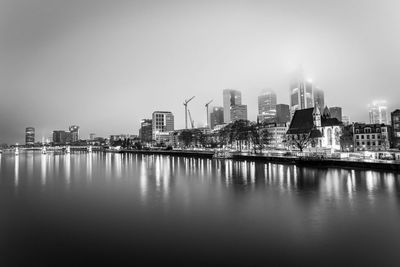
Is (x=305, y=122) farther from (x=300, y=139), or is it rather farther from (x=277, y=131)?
(x=277, y=131)

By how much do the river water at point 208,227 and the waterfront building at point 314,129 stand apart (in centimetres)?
6887

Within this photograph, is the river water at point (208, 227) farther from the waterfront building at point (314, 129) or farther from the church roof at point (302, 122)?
the church roof at point (302, 122)

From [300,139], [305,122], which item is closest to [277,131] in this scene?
[305,122]

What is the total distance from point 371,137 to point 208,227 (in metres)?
81.2

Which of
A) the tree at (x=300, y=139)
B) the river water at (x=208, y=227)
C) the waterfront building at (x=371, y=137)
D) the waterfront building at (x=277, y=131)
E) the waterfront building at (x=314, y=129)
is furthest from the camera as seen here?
the waterfront building at (x=277, y=131)

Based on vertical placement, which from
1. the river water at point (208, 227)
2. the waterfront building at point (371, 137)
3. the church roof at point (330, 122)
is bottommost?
the river water at point (208, 227)

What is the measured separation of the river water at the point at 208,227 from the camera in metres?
13.6

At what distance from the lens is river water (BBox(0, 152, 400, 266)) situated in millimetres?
13562

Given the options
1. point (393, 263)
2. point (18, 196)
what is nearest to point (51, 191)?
point (18, 196)

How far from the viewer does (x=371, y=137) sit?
271 feet

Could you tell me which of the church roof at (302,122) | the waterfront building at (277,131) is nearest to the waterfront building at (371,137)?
the church roof at (302,122)

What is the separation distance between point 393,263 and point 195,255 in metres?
8.76

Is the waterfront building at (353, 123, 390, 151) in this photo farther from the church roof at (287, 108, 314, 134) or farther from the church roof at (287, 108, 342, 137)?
the church roof at (287, 108, 314, 134)

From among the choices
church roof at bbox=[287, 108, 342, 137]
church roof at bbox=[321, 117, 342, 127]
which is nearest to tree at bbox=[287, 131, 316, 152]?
church roof at bbox=[287, 108, 342, 137]
